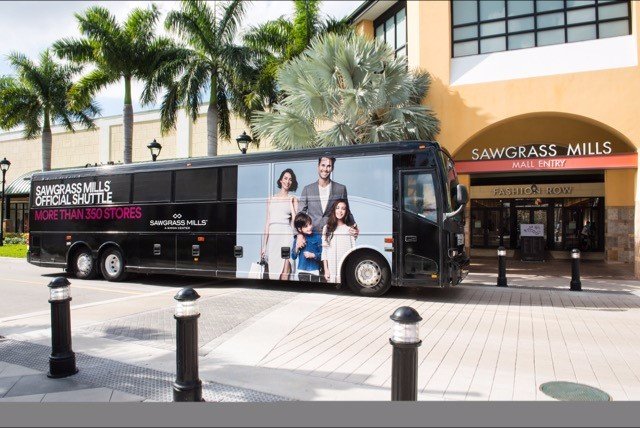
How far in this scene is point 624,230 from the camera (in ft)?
57.3

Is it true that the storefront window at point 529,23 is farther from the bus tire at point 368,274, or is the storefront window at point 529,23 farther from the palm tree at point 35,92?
the palm tree at point 35,92

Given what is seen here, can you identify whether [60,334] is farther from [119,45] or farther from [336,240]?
[119,45]

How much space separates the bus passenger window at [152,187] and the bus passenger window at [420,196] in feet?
19.1

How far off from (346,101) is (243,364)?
9563mm

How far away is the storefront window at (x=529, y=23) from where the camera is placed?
13.7 metres

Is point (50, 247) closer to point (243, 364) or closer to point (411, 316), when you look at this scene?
point (243, 364)

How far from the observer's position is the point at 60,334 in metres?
4.76

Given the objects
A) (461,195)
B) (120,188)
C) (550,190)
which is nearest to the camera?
(461,195)

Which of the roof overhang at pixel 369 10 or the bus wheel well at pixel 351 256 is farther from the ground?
the roof overhang at pixel 369 10

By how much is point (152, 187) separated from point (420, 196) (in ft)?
21.7

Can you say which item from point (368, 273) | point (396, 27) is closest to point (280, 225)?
point (368, 273)

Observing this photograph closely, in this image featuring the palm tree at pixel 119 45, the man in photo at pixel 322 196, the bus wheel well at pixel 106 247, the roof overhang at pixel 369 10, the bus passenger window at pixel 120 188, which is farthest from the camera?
the palm tree at pixel 119 45

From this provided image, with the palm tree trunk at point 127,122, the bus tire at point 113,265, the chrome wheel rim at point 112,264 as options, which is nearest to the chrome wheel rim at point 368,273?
the bus tire at point 113,265

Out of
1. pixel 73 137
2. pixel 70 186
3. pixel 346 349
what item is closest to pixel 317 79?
pixel 70 186
